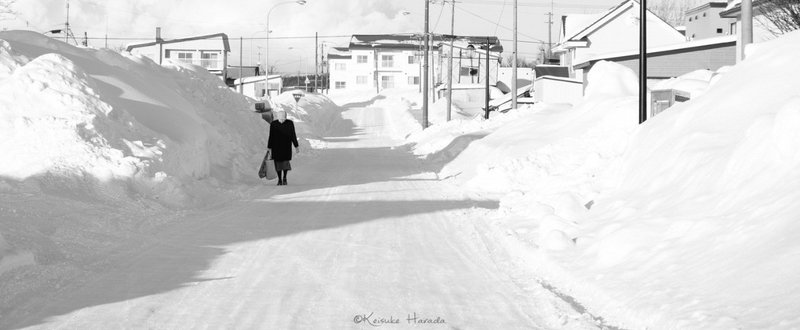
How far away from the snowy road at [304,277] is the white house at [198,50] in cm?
7360

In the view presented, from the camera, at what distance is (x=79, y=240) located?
11.1 m

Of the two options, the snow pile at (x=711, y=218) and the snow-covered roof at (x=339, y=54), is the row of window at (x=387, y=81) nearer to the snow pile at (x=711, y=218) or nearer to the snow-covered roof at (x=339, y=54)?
the snow-covered roof at (x=339, y=54)

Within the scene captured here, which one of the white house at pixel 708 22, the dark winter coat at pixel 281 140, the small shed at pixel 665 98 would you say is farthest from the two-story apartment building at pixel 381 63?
the small shed at pixel 665 98

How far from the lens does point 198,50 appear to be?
291ft

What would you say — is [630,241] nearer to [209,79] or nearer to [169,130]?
[169,130]

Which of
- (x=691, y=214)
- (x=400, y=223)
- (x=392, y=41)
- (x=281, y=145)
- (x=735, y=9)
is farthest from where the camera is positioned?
(x=392, y=41)

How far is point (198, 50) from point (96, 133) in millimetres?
74658

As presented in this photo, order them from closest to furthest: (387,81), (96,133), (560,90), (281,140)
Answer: (96,133) → (281,140) → (560,90) → (387,81)

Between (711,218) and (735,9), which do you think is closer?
(711,218)

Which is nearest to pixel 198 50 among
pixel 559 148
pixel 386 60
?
pixel 386 60

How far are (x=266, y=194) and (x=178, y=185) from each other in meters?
2.53

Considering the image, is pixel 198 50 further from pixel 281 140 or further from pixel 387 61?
pixel 281 140

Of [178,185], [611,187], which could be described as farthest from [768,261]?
[178,185]

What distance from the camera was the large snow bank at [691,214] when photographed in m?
7.20
